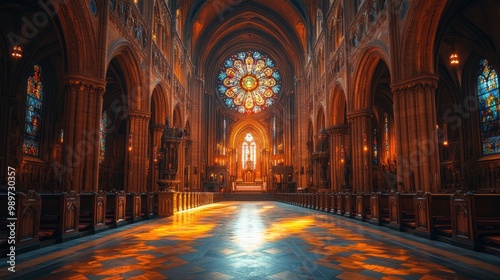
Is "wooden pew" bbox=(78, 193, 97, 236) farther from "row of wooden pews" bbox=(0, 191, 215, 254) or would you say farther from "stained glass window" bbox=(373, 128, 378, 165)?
"stained glass window" bbox=(373, 128, 378, 165)

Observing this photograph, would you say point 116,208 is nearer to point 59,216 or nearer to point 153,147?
point 59,216

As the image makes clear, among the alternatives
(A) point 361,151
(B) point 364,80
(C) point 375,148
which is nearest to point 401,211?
(A) point 361,151

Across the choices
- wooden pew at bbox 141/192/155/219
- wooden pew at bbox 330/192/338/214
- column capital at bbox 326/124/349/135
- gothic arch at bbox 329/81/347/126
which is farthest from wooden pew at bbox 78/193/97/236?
gothic arch at bbox 329/81/347/126

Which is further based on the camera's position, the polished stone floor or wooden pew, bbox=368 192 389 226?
wooden pew, bbox=368 192 389 226

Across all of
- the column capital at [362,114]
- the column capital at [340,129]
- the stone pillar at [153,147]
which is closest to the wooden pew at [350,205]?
the column capital at [362,114]

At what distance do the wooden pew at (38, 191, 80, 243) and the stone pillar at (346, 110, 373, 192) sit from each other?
594 inches

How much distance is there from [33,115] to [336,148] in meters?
19.4

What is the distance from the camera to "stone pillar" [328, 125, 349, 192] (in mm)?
24023

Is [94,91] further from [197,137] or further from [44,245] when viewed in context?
[197,137]

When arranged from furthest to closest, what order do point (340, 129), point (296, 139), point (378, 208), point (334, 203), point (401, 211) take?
1. point (296, 139)
2. point (340, 129)
3. point (334, 203)
4. point (378, 208)
5. point (401, 211)

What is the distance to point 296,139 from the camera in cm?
4078

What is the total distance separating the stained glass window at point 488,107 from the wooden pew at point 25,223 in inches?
905

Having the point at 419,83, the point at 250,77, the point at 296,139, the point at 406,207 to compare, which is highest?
the point at 250,77

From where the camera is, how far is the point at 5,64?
1900 centimetres
